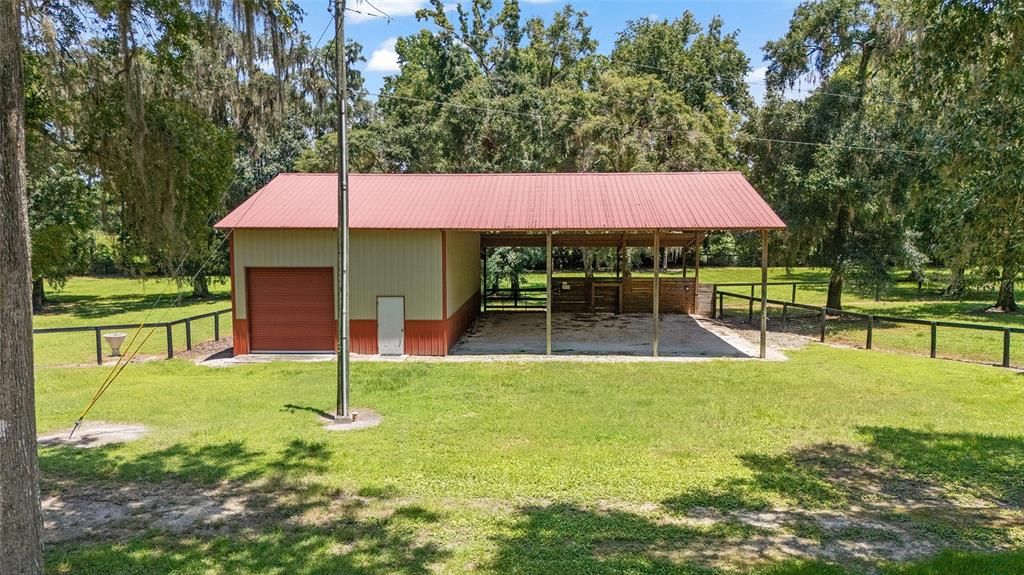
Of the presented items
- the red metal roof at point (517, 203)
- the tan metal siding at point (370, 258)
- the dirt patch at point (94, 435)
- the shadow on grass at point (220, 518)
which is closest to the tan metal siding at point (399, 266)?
the tan metal siding at point (370, 258)

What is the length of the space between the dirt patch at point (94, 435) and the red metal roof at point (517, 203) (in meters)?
5.67

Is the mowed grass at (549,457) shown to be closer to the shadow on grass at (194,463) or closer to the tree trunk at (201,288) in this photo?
the shadow on grass at (194,463)

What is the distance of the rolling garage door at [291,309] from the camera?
14.1m

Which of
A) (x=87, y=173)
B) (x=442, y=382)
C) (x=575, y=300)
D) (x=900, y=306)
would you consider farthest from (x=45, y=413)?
(x=900, y=306)

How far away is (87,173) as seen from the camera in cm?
826

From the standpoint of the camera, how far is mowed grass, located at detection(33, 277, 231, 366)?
15.4 metres

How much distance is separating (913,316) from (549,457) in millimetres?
19798

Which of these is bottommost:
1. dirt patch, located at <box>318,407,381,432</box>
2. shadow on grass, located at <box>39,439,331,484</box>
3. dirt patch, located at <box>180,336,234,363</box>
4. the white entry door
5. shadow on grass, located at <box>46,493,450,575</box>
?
dirt patch, located at <box>180,336,234,363</box>

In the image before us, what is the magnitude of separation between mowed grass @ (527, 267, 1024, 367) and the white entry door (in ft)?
35.6

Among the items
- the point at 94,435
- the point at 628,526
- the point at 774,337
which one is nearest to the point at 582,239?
the point at 774,337

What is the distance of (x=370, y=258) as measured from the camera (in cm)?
1400

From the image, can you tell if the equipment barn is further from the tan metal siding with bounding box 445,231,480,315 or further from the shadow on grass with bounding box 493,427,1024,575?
the shadow on grass with bounding box 493,427,1024,575

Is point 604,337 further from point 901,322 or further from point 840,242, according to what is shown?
point 840,242

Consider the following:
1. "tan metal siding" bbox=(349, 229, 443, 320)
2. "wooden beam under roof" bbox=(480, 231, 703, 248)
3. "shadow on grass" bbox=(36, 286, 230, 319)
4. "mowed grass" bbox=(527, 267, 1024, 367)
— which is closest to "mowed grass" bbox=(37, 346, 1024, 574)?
"tan metal siding" bbox=(349, 229, 443, 320)
